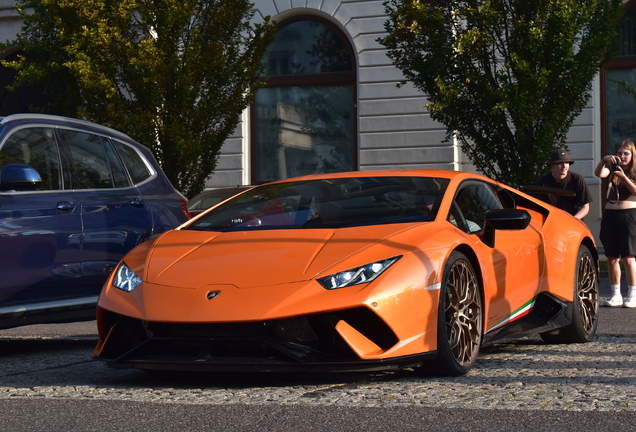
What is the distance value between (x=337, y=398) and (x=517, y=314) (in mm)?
1918

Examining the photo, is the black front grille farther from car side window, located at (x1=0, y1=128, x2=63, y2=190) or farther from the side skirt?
car side window, located at (x1=0, y1=128, x2=63, y2=190)

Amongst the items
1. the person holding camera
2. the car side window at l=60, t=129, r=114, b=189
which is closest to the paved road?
the car side window at l=60, t=129, r=114, b=189

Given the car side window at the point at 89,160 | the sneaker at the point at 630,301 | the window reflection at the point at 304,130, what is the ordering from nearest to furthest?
the car side window at the point at 89,160, the sneaker at the point at 630,301, the window reflection at the point at 304,130

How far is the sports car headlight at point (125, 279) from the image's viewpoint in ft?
17.4

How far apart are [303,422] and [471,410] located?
77 cm

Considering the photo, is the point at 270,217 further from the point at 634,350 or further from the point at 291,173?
the point at 291,173

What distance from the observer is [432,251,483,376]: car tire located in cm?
514

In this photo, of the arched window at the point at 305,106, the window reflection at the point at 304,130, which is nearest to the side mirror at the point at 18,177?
the window reflection at the point at 304,130

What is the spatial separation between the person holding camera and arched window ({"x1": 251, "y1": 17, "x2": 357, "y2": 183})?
39.3 ft

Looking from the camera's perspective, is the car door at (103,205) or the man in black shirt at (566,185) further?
the man in black shirt at (566,185)

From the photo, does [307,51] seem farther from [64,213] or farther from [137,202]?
[64,213]

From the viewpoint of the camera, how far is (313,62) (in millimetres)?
22422

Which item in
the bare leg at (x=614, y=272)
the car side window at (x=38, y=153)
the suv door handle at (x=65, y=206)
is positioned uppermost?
the car side window at (x=38, y=153)

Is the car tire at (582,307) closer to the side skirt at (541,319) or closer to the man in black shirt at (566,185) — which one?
the side skirt at (541,319)
